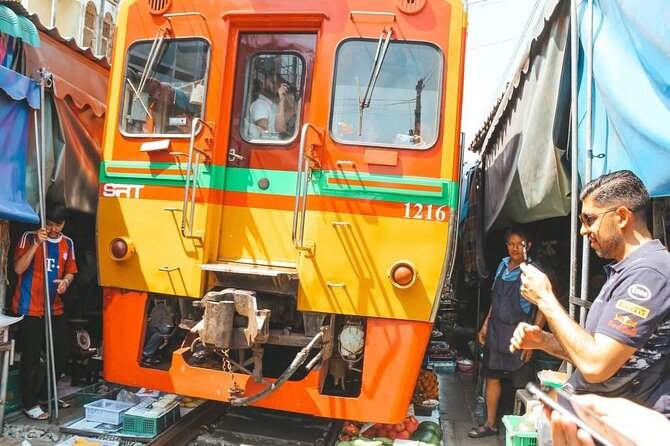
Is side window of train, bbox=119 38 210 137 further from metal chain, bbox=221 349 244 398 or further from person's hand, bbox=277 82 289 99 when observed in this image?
metal chain, bbox=221 349 244 398

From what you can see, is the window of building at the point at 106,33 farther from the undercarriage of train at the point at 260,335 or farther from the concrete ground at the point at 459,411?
the concrete ground at the point at 459,411

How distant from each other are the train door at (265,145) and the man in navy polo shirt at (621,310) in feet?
7.38

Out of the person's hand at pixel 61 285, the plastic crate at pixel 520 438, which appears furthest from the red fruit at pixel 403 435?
the person's hand at pixel 61 285

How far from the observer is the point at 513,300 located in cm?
465

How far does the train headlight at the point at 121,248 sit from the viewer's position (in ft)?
13.5

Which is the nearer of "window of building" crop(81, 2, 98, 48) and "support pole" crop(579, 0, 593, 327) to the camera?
"support pole" crop(579, 0, 593, 327)

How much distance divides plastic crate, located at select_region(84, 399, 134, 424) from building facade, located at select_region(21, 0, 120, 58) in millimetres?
12039

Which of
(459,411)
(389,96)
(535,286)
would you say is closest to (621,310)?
(535,286)

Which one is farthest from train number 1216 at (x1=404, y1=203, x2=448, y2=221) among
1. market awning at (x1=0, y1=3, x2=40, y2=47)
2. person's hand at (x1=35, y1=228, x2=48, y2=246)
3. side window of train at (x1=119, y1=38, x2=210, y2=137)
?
market awning at (x1=0, y1=3, x2=40, y2=47)

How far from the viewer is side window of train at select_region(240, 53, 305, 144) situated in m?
4.26

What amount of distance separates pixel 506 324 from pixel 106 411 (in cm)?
348

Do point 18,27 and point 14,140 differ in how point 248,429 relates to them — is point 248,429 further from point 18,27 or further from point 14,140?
point 18,27

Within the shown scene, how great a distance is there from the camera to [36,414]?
445 centimetres

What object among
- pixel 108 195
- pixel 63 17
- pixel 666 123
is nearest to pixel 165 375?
pixel 108 195
